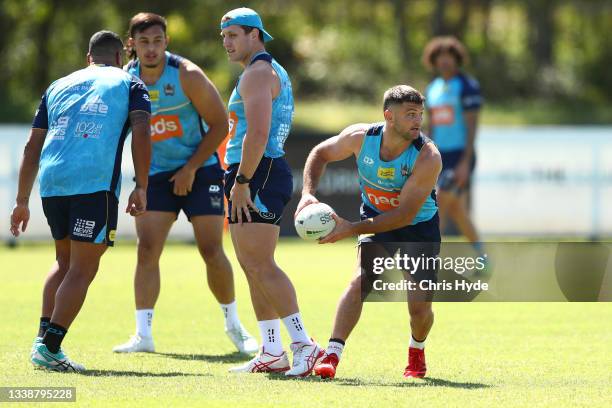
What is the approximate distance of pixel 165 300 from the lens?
1193 centimetres

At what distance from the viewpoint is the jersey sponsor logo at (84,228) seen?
7691 mm

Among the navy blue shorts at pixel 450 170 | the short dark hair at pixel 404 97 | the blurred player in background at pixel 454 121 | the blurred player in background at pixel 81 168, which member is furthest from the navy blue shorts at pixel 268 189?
the navy blue shorts at pixel 450 170

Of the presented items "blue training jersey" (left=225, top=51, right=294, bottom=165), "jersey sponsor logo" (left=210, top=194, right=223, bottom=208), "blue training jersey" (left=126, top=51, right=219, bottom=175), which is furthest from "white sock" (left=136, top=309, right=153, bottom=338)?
"blue training jersey" (left=225, top=51, right=294, bottom=165)

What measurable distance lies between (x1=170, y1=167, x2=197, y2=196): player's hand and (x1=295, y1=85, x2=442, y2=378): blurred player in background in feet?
4.85

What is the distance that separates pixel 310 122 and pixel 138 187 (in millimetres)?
25136

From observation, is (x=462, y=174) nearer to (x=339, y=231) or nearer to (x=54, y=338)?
(x=339, y=231)

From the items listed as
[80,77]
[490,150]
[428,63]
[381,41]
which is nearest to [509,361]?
[80,77]

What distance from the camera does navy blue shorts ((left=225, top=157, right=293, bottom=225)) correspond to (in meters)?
7.66

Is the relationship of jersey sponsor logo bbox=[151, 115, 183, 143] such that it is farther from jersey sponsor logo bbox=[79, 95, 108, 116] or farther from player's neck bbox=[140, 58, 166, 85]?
jersey sponsor logo bbox=[79, 95, 108, 116]

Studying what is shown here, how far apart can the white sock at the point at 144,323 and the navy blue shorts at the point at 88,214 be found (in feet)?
3.83

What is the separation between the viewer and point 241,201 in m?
7.53

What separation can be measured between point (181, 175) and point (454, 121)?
595 centimetres

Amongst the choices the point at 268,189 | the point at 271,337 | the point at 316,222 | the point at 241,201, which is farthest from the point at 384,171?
the point at 271,337

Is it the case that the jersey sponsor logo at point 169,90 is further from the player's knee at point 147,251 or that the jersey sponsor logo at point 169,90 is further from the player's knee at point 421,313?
the player's knee at point 421,313
